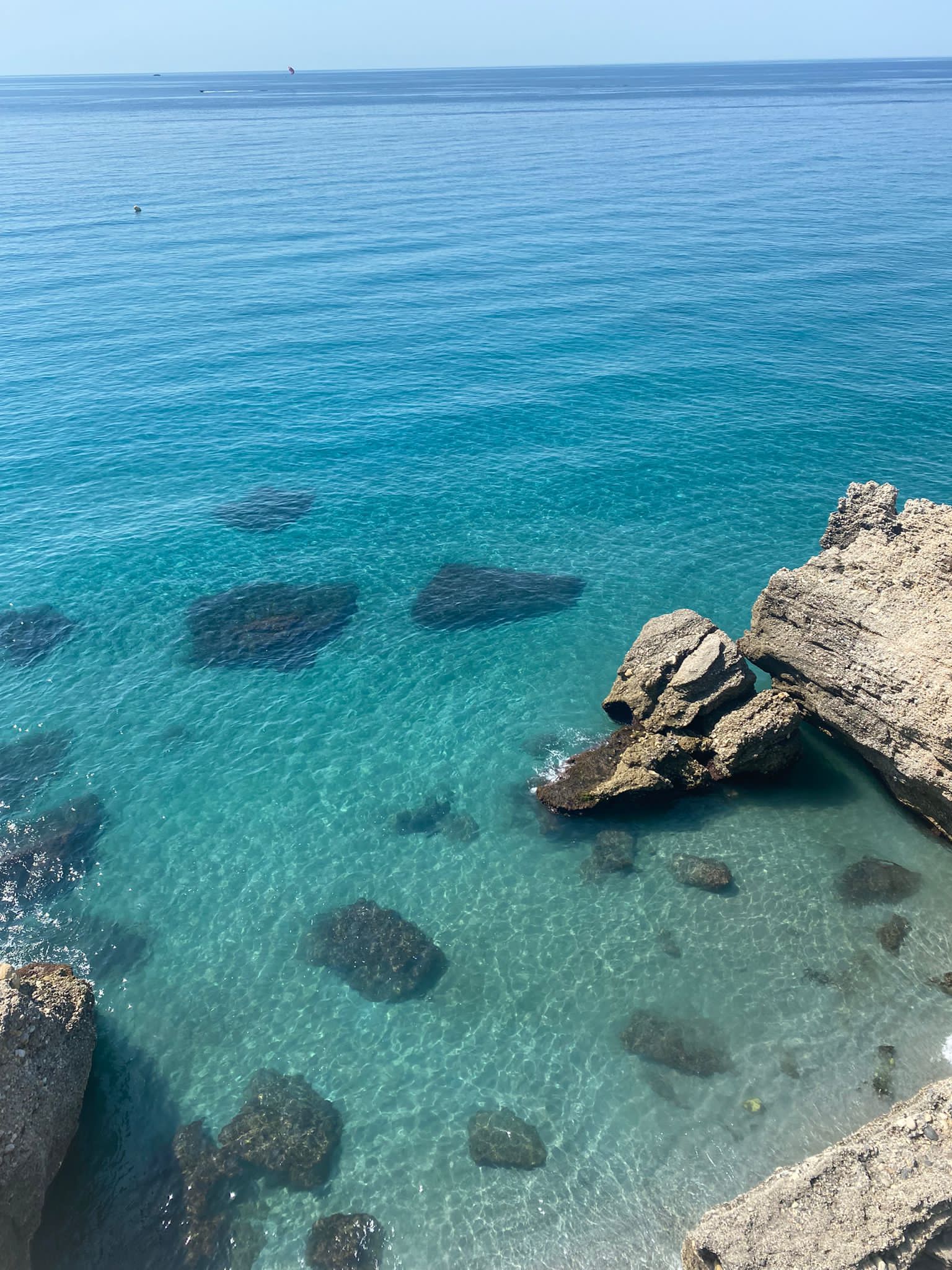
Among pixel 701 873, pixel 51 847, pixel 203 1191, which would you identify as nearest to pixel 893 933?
pixel 701 873

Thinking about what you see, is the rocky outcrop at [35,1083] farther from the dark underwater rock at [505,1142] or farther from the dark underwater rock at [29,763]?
the dark underwater rock at [505,1142]

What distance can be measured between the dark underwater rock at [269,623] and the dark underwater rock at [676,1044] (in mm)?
24024

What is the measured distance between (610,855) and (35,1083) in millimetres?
20290

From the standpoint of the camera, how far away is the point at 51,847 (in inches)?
1321

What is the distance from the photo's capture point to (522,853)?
33094mm

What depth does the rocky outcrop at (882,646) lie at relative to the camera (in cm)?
3072

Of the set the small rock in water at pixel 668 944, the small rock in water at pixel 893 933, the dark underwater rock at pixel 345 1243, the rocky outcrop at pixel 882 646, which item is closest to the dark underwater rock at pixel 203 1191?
the dark underwater rock at pixel 345 1243

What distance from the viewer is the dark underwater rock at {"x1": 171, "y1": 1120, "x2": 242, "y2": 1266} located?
22312 millimetres

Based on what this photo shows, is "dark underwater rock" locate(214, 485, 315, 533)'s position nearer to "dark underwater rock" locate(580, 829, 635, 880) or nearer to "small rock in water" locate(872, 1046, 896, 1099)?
"dark underwater rock" locate(580, 829, 635, 880)

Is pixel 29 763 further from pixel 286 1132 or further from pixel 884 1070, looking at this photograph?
pixel 884 1070

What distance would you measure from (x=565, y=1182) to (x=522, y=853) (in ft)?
38.7

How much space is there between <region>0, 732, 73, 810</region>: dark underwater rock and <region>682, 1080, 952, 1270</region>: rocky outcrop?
30.2 meters

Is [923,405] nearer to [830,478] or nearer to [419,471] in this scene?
[830,478]

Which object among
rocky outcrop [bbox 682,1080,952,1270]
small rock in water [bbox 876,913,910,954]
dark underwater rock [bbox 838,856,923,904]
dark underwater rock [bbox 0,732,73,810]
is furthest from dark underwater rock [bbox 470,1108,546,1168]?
dark underwater rock [bbox 0,732,73,810]
